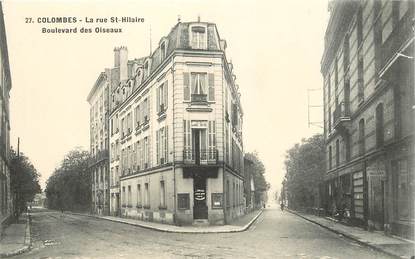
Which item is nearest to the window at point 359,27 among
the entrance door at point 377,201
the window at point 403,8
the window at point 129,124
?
the entrance door at point 377,201

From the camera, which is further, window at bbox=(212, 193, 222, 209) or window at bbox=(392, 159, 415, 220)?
window at bbox=(212, 193, 222, 209)

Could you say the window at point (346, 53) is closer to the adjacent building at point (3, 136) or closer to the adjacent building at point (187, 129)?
the adjacent building at point (187, 129)

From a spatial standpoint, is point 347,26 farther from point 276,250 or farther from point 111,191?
point 111,191

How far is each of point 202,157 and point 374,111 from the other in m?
10.1

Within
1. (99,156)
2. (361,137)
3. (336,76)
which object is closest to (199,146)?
(361,137)

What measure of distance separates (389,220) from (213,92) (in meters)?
12.3

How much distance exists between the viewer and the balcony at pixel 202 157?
2716 centimetres

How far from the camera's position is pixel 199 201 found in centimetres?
2723

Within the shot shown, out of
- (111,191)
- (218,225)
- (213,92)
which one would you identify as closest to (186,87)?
(213,92)

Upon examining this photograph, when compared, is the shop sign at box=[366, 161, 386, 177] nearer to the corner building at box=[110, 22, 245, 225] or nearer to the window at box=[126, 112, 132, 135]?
the corner building at box=[110, 22, 245, 225]

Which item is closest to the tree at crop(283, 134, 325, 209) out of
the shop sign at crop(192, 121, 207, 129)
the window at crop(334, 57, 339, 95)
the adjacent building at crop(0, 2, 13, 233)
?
the window at crop(334, 57, 339, 95)

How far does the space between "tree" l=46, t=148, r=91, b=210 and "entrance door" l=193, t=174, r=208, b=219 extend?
36.2m

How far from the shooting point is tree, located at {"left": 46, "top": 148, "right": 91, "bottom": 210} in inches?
2527

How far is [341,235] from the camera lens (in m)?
20.1
